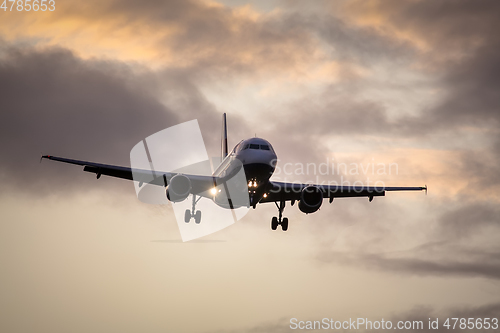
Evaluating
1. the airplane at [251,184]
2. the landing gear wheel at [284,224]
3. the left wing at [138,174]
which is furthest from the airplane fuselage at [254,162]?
the landing gear wheel at [284,224]

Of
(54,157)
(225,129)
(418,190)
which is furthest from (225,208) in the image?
(225,129)

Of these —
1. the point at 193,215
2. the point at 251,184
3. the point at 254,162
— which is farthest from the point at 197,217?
the point at 254,162

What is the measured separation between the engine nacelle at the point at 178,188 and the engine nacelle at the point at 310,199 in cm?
910

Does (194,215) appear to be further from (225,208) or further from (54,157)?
(54,157)

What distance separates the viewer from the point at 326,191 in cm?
4681

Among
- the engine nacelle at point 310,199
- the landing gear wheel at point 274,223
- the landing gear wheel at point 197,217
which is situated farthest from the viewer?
the landing gear wheel at point 274,223

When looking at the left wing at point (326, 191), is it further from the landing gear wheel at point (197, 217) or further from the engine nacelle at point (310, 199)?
the landing gear wheel at point (197, 217)

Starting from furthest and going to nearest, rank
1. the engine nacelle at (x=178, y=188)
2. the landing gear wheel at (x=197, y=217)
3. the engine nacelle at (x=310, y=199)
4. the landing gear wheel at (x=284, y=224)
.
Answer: the landing gear wheel at (x=284, y=224) < the landing gear wheel at (x=197, y=217) < the engine nacelle at (x=310, y=199) < the engine nacelle at (x=178, y=188)

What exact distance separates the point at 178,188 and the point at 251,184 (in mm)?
5980

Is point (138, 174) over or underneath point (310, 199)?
over

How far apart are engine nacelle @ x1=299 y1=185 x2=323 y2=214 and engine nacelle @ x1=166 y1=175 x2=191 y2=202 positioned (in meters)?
9.10

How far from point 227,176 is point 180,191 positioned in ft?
13.4

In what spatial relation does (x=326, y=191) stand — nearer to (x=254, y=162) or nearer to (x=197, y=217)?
(x=197, y=217)

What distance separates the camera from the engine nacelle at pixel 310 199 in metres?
42.2
